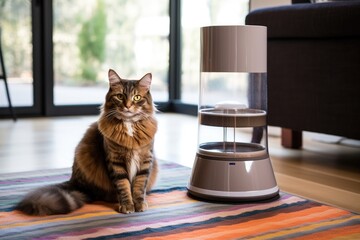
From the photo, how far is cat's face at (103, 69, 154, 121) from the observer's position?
171 centimetres

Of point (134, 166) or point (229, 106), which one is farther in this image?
point (229, 106)

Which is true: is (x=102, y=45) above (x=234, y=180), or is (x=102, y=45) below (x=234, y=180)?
above

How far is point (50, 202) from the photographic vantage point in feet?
5.32

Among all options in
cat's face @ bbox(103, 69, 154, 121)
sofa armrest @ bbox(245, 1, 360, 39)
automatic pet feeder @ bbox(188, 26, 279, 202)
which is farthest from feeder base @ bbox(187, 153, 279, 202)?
sofa armrest @ bbox(245, 1, 360, 39)

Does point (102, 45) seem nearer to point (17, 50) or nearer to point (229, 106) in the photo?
point (17, 50)

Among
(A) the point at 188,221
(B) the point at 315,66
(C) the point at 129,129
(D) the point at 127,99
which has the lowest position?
(A) the point at 188,221

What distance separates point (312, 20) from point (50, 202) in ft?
4.47

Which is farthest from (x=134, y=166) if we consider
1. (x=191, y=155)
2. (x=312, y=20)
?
(x=312, y=20)

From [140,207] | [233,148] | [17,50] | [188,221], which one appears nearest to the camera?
[188,221]

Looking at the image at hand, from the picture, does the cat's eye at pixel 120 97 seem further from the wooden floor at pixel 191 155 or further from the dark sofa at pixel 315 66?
the dark sofa at pixel 315 66

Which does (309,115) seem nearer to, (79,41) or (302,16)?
(302,16)

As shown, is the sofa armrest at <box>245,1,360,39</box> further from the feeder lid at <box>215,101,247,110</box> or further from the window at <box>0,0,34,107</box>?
the window at <box>0,0,34,107</box>

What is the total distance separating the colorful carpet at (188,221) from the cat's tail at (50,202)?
0.03 meters

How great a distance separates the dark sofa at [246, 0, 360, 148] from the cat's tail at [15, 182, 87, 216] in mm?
1154
